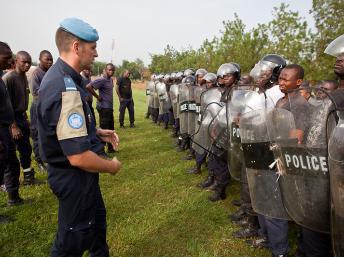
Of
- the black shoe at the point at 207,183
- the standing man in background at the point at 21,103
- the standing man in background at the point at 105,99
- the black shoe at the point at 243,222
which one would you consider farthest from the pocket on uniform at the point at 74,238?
the standing man in background at the point at 105,99

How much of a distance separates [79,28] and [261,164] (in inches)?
66.8

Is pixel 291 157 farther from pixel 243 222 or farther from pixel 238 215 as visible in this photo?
pixel 238 215

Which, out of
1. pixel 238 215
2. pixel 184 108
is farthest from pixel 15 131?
pixel 238 215

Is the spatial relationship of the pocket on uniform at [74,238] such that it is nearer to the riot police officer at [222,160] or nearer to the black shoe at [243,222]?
the black shoe at [243,222]

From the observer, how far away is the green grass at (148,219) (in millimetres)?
3404

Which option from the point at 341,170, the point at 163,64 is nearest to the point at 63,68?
the point at 341,170

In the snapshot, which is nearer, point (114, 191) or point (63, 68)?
point (63, 68)

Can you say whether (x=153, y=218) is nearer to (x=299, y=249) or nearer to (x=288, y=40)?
(x=299, y=249)

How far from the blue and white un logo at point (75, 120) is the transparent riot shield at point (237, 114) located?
1.63 metres

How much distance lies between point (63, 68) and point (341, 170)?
5.89 feet

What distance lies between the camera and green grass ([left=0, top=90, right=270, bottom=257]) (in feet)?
11.2

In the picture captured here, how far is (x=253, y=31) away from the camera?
41.8 ft

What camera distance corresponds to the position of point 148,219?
4078mm

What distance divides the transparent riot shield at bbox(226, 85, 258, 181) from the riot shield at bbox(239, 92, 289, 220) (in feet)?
1.04
